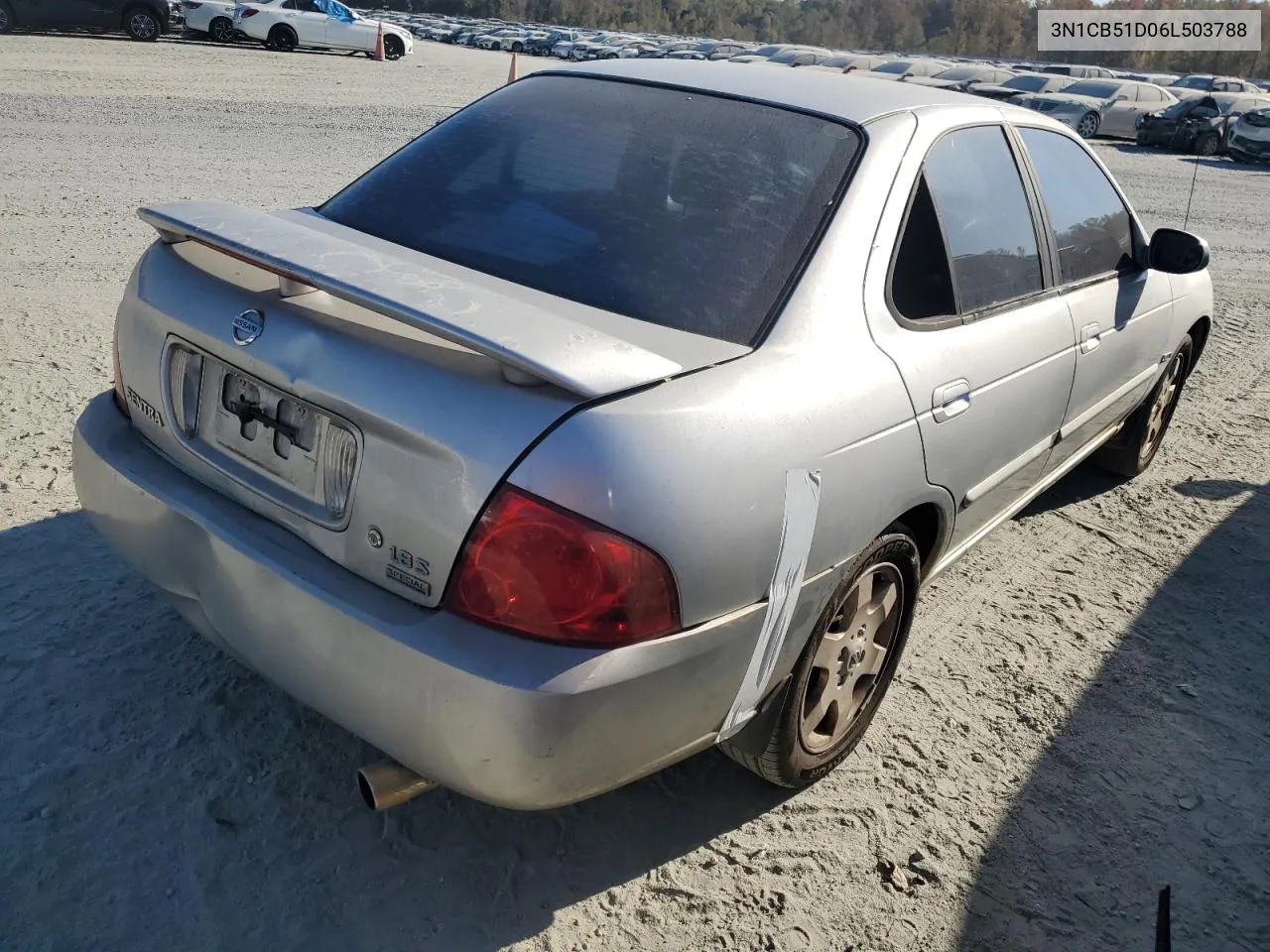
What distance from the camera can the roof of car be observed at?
9.29 feet

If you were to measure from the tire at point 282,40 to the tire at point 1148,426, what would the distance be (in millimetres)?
23587

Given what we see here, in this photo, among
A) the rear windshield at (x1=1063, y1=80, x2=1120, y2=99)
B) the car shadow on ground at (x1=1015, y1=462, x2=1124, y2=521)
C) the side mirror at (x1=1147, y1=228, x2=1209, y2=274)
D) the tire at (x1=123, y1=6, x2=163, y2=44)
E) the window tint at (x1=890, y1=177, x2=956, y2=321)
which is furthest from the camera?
the rear windshield at (x1=1063, y1=80, x2=1120, y2=99)

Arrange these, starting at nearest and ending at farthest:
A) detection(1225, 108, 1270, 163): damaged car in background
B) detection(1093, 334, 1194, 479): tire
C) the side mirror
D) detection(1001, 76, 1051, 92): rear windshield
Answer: the side mirror, detection(1093, 334, 1194, 479): tire, detection(1225, 108, 1270, 163): damaged car in background, detection(1001, 76, 1051, 92): rear windshield

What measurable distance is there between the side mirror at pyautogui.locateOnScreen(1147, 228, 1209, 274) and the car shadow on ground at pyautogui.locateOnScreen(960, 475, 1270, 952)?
1271mm

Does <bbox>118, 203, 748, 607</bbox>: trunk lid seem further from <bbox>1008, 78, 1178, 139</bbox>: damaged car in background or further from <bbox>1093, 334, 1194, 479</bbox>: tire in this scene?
<bbox>1008, 78, 1178, 139</bbox>: damaged car in background

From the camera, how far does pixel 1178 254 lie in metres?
4.05

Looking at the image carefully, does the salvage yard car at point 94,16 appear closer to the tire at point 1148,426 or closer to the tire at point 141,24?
the tire at point 141,24

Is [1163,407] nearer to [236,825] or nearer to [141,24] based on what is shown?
[236,825]

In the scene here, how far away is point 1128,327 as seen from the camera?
397 cm

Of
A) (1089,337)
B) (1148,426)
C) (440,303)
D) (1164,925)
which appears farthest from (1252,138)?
(440,303)

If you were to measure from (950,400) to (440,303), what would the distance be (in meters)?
1.33

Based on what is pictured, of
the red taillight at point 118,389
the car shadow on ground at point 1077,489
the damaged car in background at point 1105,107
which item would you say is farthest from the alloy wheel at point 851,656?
the damaged car in background at point 1105,107

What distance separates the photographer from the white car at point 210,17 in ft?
74.4

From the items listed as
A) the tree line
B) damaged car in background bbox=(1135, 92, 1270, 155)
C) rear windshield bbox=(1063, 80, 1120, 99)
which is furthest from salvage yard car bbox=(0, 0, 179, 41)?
the tree line
